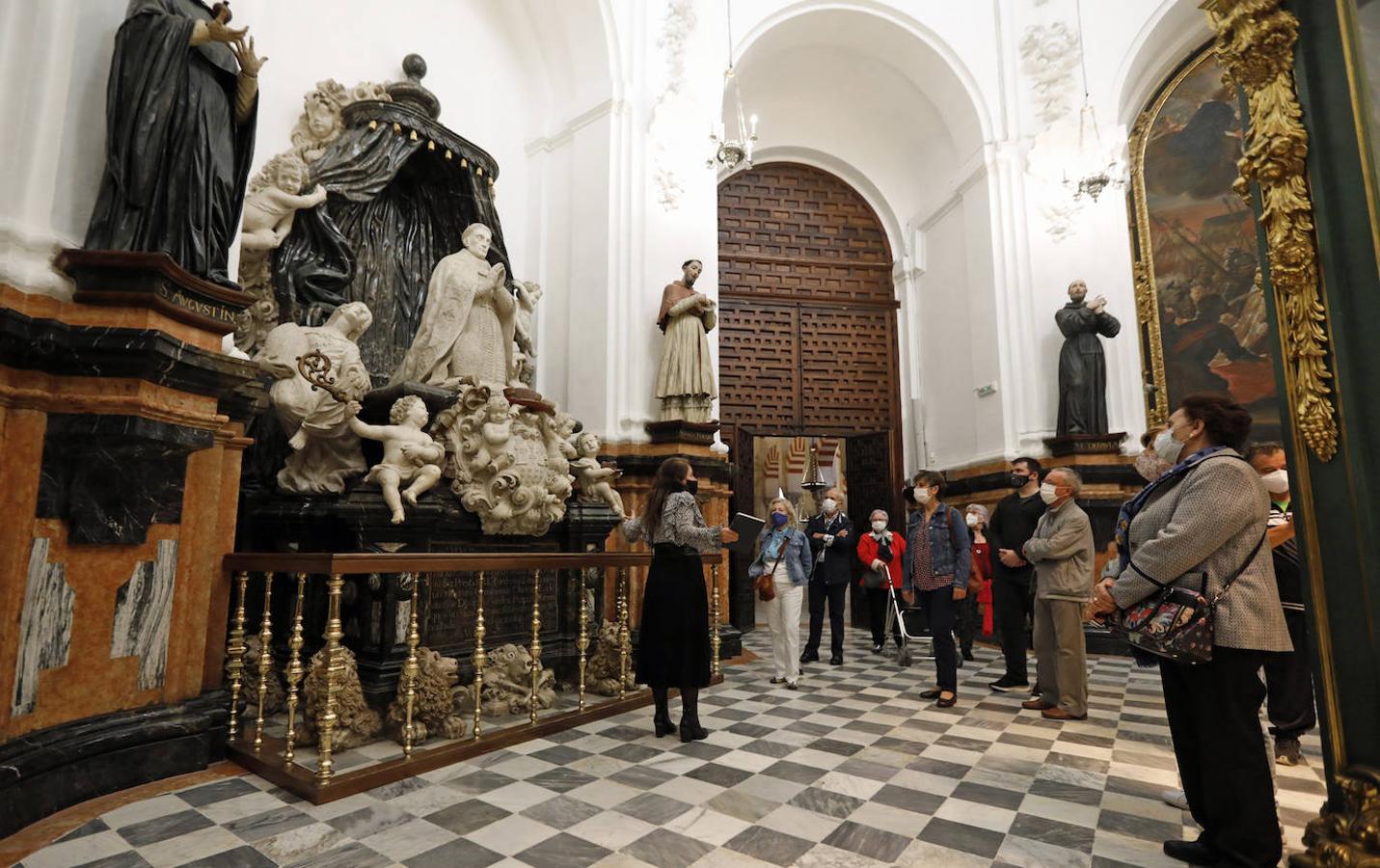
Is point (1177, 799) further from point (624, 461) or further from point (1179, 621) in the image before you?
point (624, 461)

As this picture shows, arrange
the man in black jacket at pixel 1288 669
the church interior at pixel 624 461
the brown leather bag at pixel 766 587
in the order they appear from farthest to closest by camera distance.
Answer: the brown leather bag at pixel 766 587 < the man in black jacket at pixel 1288 669 < the church interior at pixel 624 461

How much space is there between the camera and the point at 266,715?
12.6 ft

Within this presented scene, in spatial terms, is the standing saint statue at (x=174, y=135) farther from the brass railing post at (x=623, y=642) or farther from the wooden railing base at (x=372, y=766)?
the brass railing post at (x=623, y=642)

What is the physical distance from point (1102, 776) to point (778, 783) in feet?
4.87

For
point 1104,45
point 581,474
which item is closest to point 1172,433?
point 581,474

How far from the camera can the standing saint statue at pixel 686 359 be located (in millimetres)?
6801

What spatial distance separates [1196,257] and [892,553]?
5358 millimetres

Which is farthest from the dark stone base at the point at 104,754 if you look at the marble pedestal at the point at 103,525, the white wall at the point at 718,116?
the white wall at the point at 718,116

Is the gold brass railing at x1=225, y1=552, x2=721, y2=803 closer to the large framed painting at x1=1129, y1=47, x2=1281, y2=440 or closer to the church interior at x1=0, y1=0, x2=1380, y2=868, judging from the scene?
the church interior at x1=0, y1=0, x2=1380, y2=868

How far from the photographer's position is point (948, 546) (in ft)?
15.4

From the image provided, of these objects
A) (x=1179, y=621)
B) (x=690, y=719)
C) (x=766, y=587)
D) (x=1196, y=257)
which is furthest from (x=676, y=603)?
(x=1196, y=257)

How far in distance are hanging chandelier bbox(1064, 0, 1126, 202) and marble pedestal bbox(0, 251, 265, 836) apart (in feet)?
25.6

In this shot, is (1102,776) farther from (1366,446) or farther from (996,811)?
(1366,446)

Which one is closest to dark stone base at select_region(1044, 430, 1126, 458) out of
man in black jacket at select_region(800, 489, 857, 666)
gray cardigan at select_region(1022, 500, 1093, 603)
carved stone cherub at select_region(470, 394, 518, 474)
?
man in black jacket at select_region(800, 489, 857, 666)
